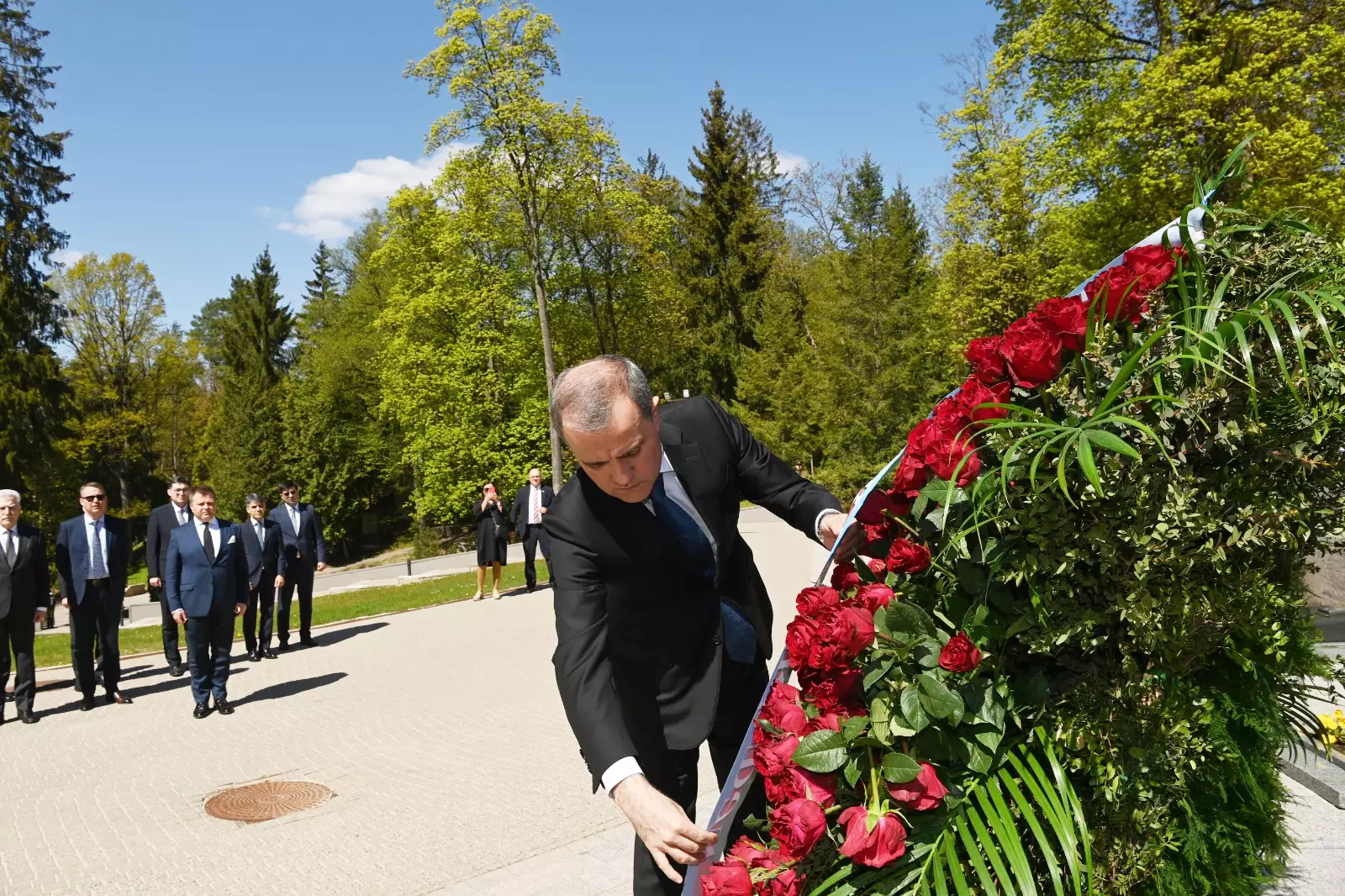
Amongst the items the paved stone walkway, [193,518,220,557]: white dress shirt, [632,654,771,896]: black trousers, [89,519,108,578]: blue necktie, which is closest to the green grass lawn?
the paved stone walkway

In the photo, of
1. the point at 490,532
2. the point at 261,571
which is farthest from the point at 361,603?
the point at 261,571

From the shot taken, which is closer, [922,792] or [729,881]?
[922,792]

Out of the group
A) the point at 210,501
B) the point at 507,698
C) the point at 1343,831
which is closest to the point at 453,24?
the point at 210,501

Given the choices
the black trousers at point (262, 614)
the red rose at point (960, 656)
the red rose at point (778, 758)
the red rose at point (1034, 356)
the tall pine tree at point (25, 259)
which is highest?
the tall pine tree at point (25, 259)

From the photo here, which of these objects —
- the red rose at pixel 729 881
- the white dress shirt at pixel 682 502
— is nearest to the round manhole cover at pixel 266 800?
the white dress shirt at pixel 682 502

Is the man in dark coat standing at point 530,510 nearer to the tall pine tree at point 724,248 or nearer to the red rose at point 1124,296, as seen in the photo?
the red rose at point 1124,296

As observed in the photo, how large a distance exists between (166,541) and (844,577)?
10575mm

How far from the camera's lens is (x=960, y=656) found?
72.8 inches

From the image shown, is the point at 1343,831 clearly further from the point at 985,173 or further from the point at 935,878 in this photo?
the point at 985,173

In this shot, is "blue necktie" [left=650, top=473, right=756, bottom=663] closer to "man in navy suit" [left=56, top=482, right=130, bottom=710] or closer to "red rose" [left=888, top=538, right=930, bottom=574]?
"red rose" [left=888, top=538, right=930, bottom=574]

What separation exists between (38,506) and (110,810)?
30.9 metres

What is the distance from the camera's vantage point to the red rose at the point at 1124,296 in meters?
1.92

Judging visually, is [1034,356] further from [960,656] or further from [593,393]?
[593,393]

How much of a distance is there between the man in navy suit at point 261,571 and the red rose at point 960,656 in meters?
11.3
